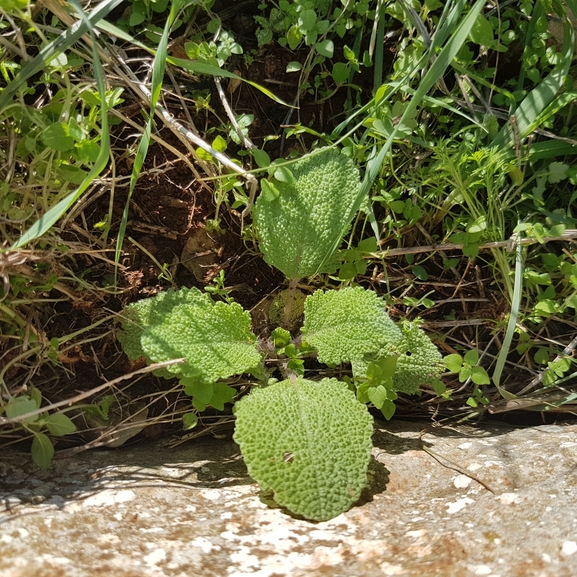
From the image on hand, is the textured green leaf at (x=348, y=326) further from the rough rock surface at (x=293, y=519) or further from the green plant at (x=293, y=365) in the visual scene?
the rough rock surface at (x=293, y=519)

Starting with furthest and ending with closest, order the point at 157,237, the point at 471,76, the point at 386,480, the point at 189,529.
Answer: the point at 157,237
the point at 471,76
the point at 386,480
the point at 189,529

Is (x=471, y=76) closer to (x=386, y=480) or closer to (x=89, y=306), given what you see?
(x=386, y=480)

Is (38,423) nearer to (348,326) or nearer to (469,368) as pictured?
(348,326)

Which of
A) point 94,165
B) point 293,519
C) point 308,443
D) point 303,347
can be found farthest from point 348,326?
point 94,165

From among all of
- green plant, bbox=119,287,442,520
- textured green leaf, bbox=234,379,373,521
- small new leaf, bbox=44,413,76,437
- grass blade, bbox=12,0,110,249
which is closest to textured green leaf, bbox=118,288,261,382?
green plant, bbox=119,287,442,520

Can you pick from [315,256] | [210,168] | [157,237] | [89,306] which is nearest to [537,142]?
[315,256]

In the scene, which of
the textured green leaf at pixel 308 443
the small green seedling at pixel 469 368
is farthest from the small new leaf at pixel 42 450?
the small green seedling at pixel 469 368

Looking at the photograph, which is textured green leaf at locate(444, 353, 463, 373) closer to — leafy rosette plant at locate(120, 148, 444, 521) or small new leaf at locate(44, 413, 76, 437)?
leafy rosette plant at locate(120, 148, 444, 521)
